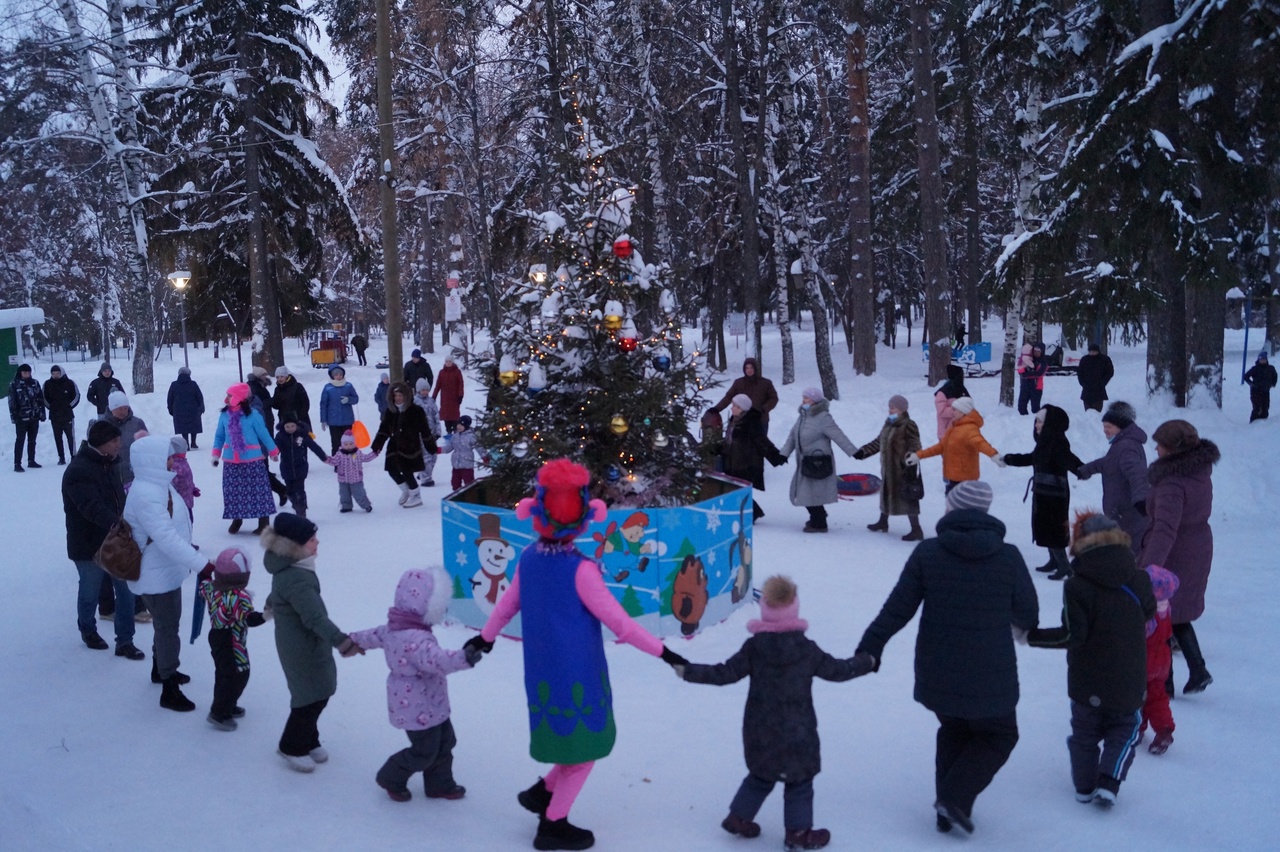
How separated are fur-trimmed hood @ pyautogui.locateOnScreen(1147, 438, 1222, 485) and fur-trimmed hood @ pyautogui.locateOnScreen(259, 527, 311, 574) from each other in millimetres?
5180

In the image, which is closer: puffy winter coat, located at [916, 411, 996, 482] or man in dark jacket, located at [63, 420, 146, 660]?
man in dark jacket, located at [63, 420, 146, 660]

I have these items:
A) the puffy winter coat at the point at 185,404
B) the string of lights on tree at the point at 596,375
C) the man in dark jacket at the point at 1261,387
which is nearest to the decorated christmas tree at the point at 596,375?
the string of lights on tree at the point at 596,375

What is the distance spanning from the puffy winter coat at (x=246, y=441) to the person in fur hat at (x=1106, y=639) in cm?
867

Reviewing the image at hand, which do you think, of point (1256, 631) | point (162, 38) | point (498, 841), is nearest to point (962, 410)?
point (1256, 631)

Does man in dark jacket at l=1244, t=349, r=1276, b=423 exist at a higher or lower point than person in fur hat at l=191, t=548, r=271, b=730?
higher

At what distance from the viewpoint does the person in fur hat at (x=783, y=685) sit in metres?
4.33

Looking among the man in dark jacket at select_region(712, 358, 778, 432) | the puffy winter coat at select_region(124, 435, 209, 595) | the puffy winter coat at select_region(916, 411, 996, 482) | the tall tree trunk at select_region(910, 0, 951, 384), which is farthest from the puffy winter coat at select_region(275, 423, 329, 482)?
the tall tree trunk at select_region(910, 0, 951, 384)

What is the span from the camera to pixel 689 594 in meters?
7.61

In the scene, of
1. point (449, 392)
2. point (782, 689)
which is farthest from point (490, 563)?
point (449, 392)

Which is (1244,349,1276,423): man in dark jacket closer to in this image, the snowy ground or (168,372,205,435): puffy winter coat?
the snowy ground

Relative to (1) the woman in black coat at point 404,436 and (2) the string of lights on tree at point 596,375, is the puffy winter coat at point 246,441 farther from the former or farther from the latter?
(2) the string of lights on tree at point 596,375

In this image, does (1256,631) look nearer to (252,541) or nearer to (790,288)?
(252,541)

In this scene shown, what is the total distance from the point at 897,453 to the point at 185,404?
43.1 ft

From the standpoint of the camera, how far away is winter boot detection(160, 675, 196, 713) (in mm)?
6387
